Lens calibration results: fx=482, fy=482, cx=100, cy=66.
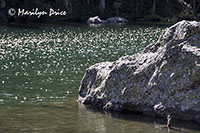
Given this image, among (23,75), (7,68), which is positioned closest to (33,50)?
(7,68)

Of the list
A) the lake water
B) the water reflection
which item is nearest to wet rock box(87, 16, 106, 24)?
the lake water

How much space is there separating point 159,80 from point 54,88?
7864 millimetres

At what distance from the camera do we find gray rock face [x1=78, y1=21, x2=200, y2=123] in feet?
55.5

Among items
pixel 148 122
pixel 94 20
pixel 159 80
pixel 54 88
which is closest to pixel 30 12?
pixel 94 20

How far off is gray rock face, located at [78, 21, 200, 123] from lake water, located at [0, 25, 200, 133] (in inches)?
20.7

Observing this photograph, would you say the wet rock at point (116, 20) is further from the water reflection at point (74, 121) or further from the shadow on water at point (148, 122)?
the shadow on water at point (148, 122)

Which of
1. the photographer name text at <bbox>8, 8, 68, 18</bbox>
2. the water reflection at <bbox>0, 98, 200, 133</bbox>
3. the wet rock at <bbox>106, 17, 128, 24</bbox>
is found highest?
the photographer name text at <bbox>8, 8, 68, 18</bbox>

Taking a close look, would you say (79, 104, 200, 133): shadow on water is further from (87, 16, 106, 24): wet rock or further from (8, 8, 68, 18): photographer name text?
(8, 8, 68, 18): photographer name text

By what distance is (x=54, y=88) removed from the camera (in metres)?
24.1

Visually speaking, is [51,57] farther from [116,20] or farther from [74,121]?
[116,20]

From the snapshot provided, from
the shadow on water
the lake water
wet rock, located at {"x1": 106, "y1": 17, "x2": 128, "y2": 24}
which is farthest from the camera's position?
wet rock, located at {"x1": 106, "y1": 17, "x2": 128, "y2": 24}

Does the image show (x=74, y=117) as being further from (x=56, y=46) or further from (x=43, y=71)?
(x=56, y=46)

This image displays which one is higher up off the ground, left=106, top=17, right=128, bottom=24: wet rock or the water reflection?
left=106, top=17, right=128, bottom=24: wet rock

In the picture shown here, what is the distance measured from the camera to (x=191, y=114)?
54.3 ft
